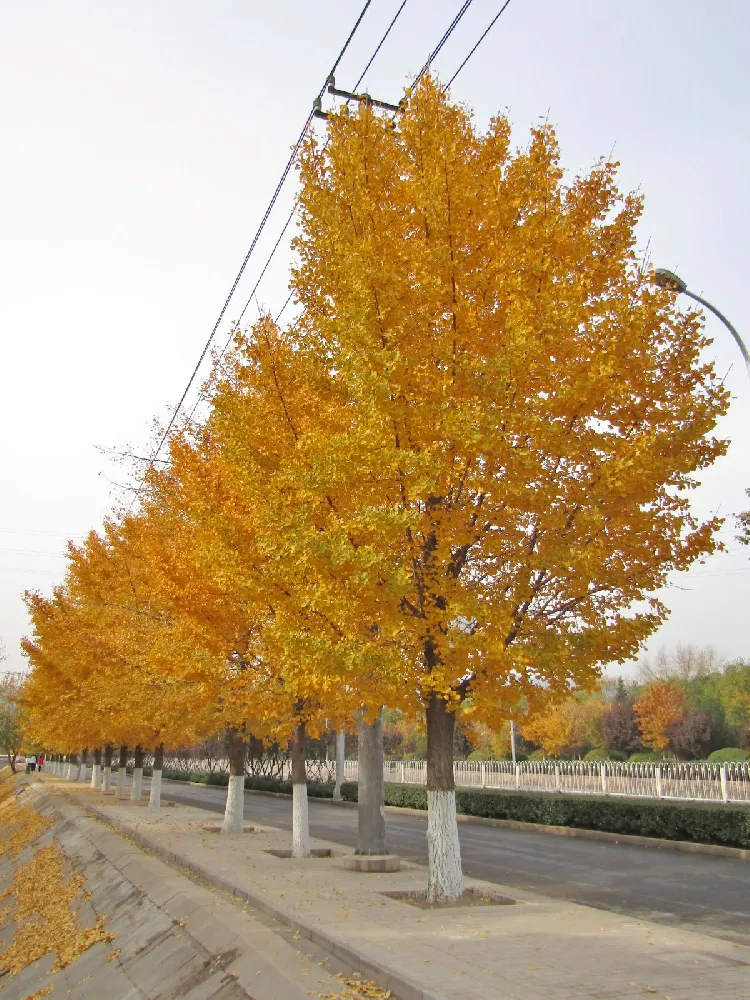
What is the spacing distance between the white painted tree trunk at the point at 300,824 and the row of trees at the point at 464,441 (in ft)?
17.9

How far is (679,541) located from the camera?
8.48 meters

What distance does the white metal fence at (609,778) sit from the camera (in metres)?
22.0

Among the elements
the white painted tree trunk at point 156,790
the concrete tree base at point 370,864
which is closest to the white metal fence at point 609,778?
the white painted tree trunk at point 156,790

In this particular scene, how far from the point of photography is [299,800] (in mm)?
14188

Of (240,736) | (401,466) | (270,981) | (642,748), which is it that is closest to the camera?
(270,981)

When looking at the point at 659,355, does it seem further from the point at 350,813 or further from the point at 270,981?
the point at 350,813

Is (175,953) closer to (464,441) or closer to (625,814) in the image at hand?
(464,441)

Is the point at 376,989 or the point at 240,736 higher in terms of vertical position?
the point at 240,736

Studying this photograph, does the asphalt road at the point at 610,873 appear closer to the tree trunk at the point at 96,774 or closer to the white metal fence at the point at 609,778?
the white metal fence at the point at 609,778

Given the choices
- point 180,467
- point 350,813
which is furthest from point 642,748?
point 180,467

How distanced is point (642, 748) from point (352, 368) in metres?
50.8

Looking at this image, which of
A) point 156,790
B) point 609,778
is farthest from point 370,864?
point 609,778

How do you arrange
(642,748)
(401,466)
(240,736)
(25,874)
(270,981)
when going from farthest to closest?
(642,748), (25,874), (240,736), (401,466), (270,981)

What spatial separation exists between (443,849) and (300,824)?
5761mm
